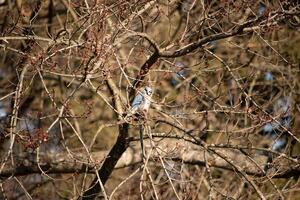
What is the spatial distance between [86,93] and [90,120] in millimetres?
596

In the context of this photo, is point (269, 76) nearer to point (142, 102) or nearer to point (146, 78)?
point (146, 78)

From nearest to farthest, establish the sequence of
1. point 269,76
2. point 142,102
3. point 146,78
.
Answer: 1. point 142,102
2. point 146,78
3. point 269,76

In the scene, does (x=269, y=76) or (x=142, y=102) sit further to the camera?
(x=269, y=76)

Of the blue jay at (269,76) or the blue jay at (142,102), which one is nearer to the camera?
the blue jay at (142,102)

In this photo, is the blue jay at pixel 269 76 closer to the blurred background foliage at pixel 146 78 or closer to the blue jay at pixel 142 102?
the blurred background foliage at pixel 146 78

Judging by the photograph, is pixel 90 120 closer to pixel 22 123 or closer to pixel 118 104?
pixel 22 123

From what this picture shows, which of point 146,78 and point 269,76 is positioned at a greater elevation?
point 146,78

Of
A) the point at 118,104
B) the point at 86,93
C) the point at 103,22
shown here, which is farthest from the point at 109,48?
the point at 86,93

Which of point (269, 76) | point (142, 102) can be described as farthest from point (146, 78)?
point (269, 76)

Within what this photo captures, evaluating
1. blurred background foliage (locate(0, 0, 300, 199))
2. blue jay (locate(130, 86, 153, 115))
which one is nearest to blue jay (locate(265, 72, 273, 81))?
blurred background foliage (locate(0, 0, 300, 199))

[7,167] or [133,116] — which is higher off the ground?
[133,116]

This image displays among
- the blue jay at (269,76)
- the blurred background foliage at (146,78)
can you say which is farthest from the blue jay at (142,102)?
the blue jay at (269,76)

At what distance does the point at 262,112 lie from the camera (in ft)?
16.1

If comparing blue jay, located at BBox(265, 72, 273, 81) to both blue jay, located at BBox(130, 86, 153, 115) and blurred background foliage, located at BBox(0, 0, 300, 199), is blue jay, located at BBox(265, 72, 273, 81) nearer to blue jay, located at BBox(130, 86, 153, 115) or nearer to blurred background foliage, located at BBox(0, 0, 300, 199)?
blurred background foliage, located at BBox(0, 0, 300, 199)
